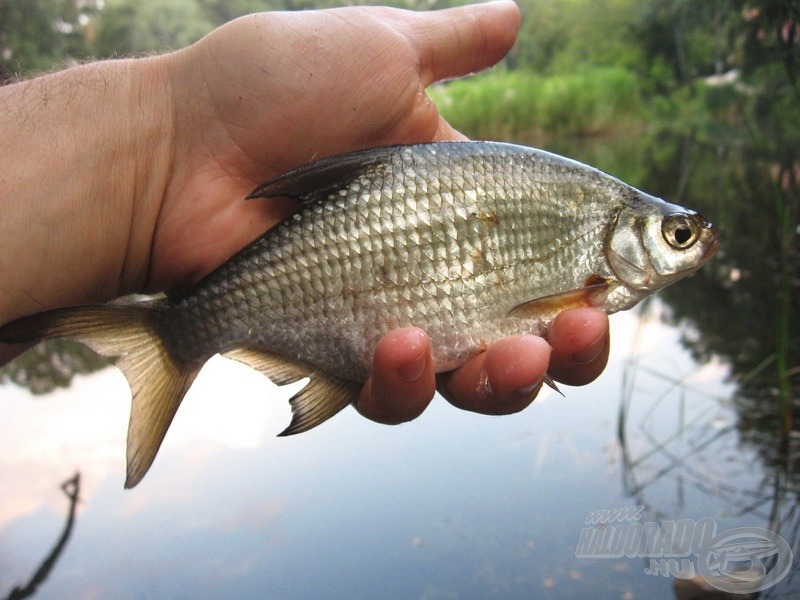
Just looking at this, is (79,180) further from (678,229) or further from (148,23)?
(148,23)

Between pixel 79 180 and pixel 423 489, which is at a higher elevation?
pixel 79 180

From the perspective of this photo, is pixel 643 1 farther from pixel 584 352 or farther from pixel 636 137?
pixel 584 352

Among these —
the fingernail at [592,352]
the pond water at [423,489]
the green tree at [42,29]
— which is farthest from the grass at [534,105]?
the fingernail at [592,352]

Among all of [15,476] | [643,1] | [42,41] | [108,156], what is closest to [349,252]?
[108,156]

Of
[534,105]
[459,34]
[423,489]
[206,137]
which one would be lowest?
[423,489]

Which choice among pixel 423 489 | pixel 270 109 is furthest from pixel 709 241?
pixel 423 489

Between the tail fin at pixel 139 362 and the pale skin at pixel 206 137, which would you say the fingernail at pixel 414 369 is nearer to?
the pale skin at pixel 206 137
